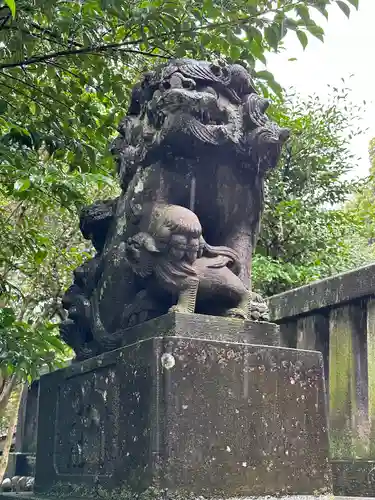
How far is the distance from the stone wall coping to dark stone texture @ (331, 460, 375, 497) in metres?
0.97

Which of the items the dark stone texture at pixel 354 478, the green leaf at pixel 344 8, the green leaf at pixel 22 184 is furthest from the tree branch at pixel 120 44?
the dark stone texture at pixel 354 478

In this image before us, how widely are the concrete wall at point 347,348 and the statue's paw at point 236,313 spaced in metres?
1.26

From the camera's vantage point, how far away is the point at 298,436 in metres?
2.66

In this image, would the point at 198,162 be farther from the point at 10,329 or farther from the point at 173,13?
the point at 10,329

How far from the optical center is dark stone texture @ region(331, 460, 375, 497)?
3.41m

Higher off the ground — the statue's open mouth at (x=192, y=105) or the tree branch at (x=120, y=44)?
the tree branch at (x=120, y=44)

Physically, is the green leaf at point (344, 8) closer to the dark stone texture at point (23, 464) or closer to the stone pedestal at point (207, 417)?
the stone pedestal at point (207, 417)

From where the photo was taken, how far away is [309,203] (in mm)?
11164

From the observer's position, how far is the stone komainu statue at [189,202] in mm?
2834

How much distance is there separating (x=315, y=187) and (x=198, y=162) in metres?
8.61

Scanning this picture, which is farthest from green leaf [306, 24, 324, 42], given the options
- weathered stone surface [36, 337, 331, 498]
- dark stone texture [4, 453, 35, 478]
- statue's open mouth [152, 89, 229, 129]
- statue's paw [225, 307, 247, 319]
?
dark stone texture [4, 453, 35, 478]

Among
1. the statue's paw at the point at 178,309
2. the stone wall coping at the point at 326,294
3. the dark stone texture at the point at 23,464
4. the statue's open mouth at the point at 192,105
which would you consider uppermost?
the statue's open mouth at the point at 192,105

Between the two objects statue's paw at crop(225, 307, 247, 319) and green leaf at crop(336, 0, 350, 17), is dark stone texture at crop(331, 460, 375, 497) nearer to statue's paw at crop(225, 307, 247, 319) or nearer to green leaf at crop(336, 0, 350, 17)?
statue's paw at crop(225, 307, 247, 319)

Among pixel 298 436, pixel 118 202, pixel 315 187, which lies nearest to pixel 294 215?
pixel 315 187
